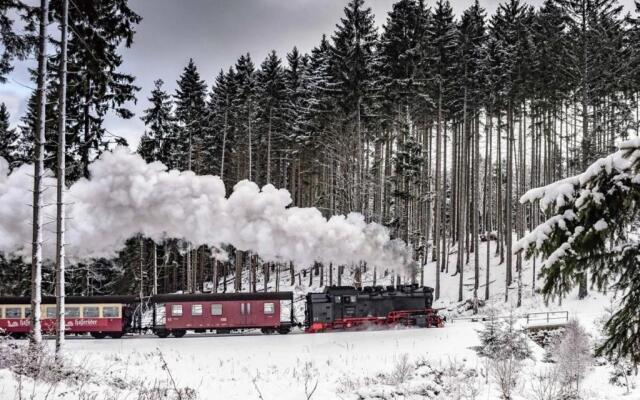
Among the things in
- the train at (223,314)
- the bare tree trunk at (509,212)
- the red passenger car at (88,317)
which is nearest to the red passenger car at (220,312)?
the train at (223,314)

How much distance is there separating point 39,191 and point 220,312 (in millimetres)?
13257

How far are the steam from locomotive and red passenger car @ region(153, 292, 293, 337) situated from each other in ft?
8.86

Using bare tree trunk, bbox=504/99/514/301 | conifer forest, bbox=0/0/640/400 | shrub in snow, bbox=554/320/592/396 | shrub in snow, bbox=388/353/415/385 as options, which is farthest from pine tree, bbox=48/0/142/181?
bare tree trunk, bbox=504/99/514/301

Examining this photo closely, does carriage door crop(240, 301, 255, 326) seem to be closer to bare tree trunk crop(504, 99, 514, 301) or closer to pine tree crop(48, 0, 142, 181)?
pine tree crop(48, 0, 142, 181)

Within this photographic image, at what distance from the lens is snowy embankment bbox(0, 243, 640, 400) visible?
13.6 m

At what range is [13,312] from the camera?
82.1ft

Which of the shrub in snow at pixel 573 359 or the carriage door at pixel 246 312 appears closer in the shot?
the shrub in snow at pixel 573 359

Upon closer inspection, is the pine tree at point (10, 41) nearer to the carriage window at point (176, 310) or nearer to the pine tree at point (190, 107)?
the carriage window at point (176, 310)

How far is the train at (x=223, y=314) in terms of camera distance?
2481cm

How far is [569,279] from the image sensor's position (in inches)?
256

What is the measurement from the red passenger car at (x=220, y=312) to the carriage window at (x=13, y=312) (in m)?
6.57

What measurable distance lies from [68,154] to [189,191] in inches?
244

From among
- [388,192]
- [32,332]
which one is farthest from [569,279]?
[388,192]

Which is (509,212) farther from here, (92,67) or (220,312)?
(92,67)
